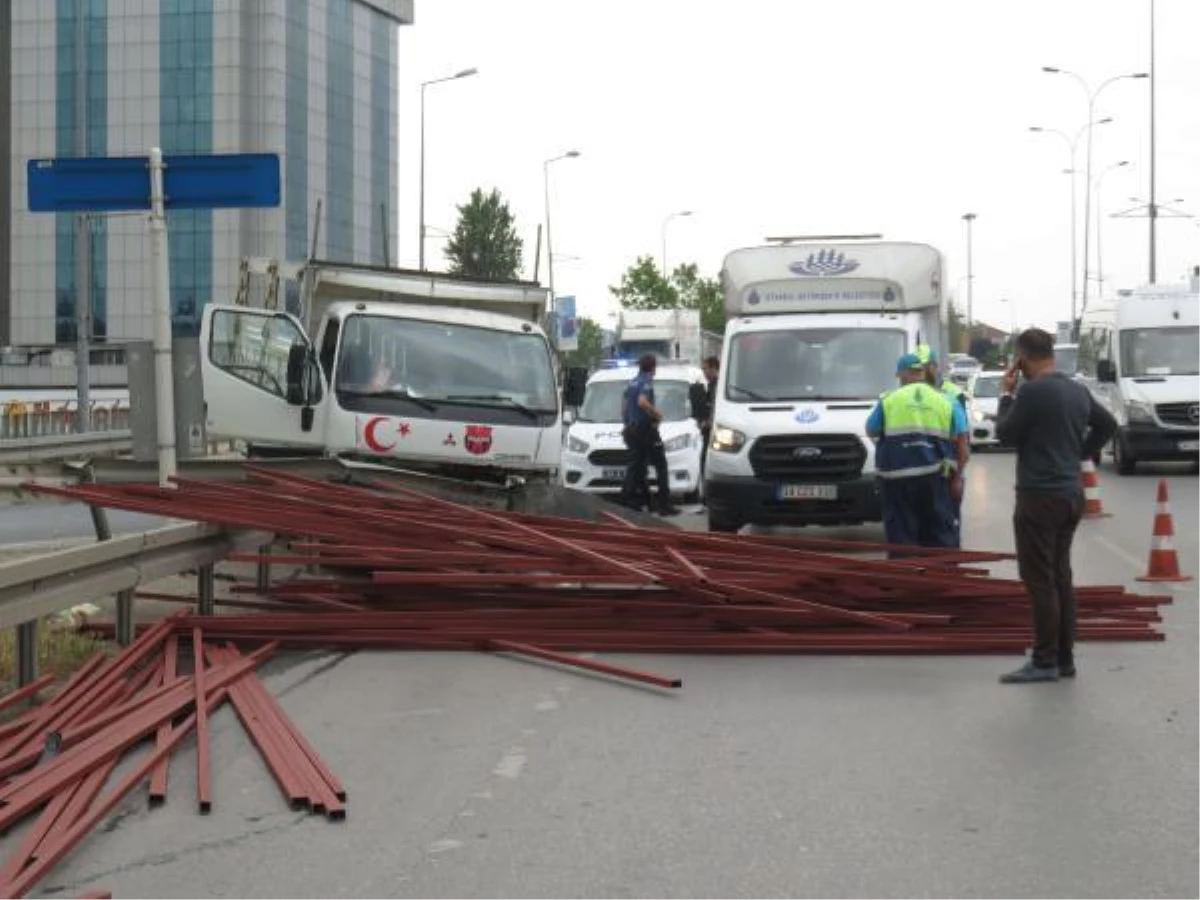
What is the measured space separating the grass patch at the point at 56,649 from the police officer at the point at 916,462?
5598mm

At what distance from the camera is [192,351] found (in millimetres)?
11078

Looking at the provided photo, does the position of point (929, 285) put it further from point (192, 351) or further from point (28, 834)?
point (28, 834)

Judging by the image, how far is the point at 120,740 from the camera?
6.44 metres

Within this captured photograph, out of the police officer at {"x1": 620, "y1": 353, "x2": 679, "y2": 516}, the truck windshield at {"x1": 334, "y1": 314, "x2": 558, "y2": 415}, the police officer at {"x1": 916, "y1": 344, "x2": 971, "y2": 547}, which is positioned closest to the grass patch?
the truck windshield at {"x1": 334, "y1": 314, "x2": 558, "y2": 415}

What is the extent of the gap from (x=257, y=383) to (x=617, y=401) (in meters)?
9.40

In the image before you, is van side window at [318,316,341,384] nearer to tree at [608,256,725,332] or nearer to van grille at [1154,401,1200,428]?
van grille at [1154,401,1200,428]

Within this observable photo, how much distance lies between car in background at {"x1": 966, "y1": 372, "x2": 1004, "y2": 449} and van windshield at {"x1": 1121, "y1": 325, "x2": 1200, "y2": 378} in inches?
228

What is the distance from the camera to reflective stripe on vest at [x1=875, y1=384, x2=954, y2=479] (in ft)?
38.9

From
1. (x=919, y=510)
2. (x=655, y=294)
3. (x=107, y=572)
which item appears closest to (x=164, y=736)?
Result: (x=107, y=572)

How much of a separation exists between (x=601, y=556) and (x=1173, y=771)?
392cm

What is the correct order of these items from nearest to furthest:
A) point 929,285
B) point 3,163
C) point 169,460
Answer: point 169,460
point 929,285
point 3,163

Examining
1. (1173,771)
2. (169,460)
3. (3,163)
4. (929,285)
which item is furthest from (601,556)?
(3,163)

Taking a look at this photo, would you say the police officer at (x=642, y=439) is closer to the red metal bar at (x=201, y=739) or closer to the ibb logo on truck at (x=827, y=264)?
the ibb logo on truck at (x=827, y=264)

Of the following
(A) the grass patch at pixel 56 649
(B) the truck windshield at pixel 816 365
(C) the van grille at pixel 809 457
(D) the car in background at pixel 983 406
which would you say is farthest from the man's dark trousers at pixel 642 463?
(D) the car in background at pixel 983 406
